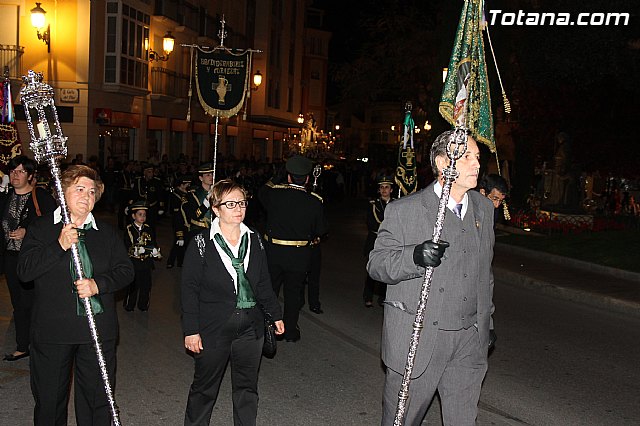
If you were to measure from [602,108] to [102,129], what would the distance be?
17.9m

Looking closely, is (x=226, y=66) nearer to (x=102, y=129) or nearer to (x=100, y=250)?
(x=100, y=250)

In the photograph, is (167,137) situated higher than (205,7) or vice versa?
(205,7)

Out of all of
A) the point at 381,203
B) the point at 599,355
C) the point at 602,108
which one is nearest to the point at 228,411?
the point at 599,355

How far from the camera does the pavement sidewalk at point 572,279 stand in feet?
42.0

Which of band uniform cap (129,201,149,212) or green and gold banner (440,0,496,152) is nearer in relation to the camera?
green and gold banner (440,0,496,152)

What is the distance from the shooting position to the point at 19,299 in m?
7.73

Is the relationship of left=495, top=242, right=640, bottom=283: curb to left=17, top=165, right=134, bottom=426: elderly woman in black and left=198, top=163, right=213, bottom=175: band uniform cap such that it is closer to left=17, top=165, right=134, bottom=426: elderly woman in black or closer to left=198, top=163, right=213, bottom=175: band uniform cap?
left=198, top=163, right=213, bottom=175: band uniform cap

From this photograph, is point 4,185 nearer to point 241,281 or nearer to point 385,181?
point 241,281

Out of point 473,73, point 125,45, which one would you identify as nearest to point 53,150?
point 473,73

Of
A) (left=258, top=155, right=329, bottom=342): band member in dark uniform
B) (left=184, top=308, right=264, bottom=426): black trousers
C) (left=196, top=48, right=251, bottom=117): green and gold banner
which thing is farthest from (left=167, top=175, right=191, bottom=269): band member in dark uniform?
(left=184, top=308, right=264, bottom=426): black trousers

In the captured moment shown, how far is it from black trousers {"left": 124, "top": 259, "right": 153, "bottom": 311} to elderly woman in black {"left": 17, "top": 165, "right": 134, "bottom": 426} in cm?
538

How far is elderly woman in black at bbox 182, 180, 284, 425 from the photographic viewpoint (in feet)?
18.2

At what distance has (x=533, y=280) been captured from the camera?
1450 cm

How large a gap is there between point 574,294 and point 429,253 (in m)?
9.79
